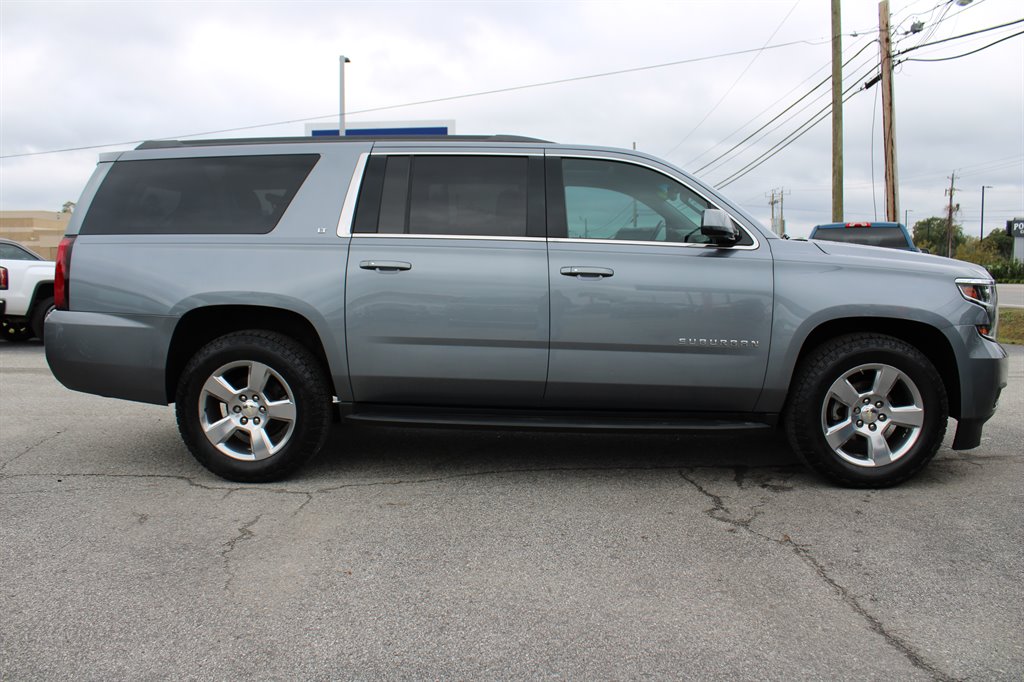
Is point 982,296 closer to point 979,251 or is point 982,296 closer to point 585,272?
point 585,272

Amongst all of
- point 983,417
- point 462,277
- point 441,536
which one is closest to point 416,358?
point 462,277

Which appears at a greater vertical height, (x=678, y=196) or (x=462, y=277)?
(x=678, y=196)

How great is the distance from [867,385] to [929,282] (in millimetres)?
662

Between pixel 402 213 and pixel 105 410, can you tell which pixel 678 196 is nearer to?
pixel 402 213

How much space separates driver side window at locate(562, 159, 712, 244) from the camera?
4.76 metres

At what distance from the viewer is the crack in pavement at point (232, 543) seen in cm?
341

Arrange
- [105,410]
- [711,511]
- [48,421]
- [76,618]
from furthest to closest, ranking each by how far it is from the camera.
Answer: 1. [105,410]
2. [48,421]
3. [711,511]
4. [76,618]

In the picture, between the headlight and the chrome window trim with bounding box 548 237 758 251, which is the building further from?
the headlight

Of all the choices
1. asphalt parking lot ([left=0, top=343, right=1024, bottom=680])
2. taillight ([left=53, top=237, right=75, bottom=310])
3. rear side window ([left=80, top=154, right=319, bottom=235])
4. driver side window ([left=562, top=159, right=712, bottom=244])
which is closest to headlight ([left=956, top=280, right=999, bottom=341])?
asphalt parking lot ([left=0, top=343, right=1024, bottom=680])

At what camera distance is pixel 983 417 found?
15.4 ft

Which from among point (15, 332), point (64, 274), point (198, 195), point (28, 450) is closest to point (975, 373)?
point (198, 195)

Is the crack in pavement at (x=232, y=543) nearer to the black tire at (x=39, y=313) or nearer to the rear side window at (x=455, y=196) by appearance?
the rear side window at (x=455, y=196)

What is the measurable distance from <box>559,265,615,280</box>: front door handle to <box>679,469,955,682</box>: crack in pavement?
132cm

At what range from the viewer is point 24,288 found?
11977mm
